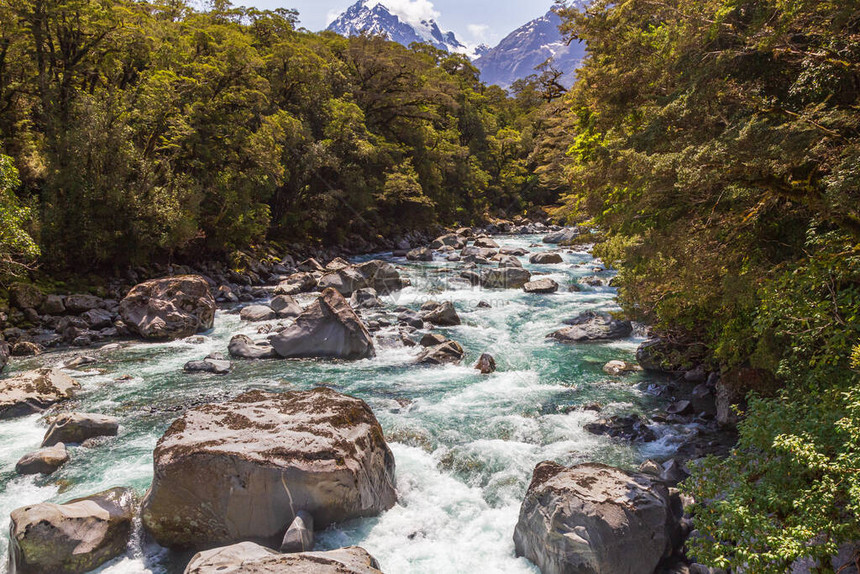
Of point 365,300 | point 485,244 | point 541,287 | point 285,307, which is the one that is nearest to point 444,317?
point 365,300

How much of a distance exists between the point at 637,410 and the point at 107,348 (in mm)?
14589

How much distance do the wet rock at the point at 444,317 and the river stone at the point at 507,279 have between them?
19.9ft

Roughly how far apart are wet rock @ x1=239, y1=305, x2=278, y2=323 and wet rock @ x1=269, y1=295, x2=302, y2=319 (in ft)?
0.61

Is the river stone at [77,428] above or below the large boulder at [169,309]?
below

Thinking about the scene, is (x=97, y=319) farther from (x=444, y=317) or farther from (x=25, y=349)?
(x=444, y=317)

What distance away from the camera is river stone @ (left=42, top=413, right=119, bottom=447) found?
8.44 metres

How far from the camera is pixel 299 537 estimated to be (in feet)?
18.8

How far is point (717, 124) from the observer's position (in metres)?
7.20

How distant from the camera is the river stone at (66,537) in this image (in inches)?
215

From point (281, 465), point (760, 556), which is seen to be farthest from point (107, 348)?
point (760, 556)

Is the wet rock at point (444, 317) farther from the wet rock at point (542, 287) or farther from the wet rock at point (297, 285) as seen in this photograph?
the wet rock at point (297, 285)

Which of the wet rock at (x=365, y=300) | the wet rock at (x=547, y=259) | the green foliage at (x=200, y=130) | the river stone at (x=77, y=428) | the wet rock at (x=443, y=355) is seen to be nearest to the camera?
the river stone at (x=77, y=428)

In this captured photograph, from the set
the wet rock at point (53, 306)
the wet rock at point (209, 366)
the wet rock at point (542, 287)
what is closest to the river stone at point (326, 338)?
the wet rock at point (209, 366)

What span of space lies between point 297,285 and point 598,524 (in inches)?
748
